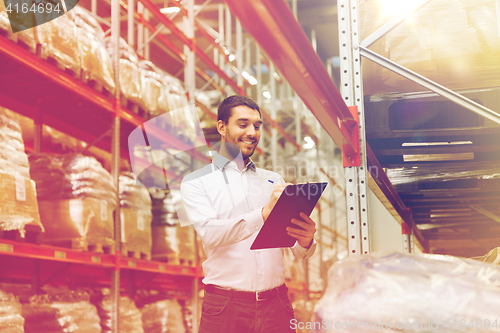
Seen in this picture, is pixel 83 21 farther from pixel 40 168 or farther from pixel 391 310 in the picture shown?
pixel 391 310

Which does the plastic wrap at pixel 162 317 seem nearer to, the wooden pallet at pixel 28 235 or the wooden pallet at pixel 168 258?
the wooden pallet at pixel 168 258

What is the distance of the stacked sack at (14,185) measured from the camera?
8.87ft

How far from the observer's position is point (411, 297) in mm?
906

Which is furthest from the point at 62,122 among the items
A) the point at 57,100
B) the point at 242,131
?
the point at 242,131

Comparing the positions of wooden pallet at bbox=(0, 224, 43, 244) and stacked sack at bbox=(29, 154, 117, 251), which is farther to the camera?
stacked sack at bbox=(29, 154, 117, 251)

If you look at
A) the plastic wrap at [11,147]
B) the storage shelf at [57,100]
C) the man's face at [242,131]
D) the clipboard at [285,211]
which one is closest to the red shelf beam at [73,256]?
the plastic wrap at [11,147]

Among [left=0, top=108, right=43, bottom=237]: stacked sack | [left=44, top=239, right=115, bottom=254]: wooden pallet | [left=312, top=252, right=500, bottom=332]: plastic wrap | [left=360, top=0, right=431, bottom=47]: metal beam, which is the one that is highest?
[left=360, top=0, right=431, bottom=47]: metal beam

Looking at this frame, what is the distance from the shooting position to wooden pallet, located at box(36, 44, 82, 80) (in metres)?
3.16

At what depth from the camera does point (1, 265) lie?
3869mm

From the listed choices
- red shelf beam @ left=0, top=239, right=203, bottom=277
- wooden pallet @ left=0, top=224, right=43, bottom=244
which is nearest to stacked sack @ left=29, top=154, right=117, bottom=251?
red shelf beam @ left=0, top=239, right=203, bottom=277

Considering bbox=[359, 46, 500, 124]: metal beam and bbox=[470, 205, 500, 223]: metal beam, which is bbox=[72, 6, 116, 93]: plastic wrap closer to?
bbox=[359, 46, 500, 124]: metal beam

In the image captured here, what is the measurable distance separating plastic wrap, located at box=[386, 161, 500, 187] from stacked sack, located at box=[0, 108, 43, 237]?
2357 millimetres

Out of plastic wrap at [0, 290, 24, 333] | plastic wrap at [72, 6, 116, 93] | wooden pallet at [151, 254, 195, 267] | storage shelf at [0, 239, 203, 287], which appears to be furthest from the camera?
wooden pallet at [151, 254, 195, 267]

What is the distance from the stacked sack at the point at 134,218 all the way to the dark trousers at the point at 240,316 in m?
2.14
